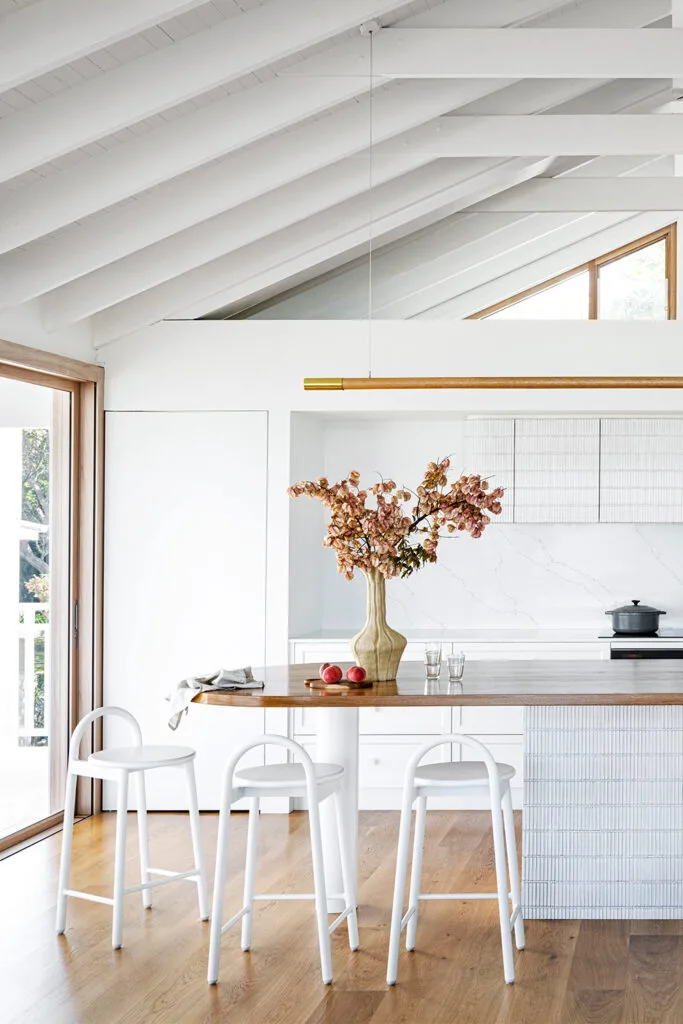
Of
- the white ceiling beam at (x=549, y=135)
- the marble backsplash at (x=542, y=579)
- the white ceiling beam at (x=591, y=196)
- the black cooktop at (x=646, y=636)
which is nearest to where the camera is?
the white ceiling beam at (x=549, y=135)

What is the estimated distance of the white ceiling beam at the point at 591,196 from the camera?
230 inches

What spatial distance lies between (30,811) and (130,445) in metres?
1.93

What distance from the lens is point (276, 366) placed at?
6.18 meters

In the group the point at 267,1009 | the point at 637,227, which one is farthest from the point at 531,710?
the point at 637,227

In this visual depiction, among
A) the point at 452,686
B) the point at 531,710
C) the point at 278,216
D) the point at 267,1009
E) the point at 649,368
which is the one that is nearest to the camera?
the point at 267,1009

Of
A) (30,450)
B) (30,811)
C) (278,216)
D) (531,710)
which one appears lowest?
(30,811)

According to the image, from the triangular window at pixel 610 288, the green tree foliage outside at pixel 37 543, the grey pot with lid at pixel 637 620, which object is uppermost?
the triangular window at pixel 610 288

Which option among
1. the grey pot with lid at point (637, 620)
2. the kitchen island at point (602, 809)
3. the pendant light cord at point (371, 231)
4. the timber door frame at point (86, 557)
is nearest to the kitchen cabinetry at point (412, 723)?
the grey pot with lid at point (637, 620)

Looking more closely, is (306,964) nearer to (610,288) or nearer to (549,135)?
(549,135)

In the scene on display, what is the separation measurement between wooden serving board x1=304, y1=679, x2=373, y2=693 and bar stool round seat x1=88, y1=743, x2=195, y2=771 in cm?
54

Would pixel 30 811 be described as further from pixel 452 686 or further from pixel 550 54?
pixel 550 54

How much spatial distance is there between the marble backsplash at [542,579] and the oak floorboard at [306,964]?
2.10 m

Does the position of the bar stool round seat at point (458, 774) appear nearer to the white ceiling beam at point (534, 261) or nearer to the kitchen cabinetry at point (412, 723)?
the kitchen cabinetry at point (412, 723)

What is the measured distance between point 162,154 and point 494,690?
2424mm
